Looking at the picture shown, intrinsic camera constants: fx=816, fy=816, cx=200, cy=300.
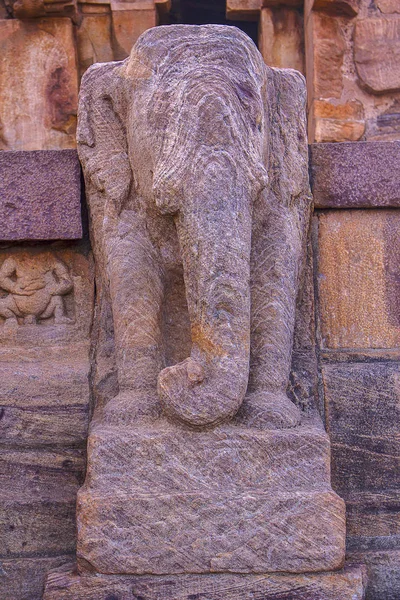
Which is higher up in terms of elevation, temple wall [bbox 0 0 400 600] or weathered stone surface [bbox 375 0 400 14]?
weathered stone surface [bbox 375 0 400 14]

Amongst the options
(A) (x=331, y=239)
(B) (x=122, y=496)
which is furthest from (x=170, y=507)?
(A) (x=331, y=239)

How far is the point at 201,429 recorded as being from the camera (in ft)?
9.05

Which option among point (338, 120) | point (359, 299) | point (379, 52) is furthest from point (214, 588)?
point (379, 52)

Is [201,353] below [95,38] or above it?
below

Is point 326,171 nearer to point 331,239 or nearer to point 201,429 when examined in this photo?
point 331,239

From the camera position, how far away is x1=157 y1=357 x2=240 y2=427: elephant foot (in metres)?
2.72

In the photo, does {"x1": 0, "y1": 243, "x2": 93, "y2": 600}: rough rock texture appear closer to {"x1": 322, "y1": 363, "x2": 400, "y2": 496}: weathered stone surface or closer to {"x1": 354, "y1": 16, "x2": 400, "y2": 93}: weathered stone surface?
{"x1": 322, "y1": 363, "x2": 400, "y2": 496}: weathered stone surface

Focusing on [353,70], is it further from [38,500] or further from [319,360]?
[38,500]

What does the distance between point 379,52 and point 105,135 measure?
4.93 m

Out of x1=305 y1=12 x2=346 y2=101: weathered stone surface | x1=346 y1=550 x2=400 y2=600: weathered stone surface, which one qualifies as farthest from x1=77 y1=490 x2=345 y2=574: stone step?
x1=305 y1=12 x2=346 y2=101: weathered stone surface

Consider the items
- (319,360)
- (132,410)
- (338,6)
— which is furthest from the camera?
(338,6)

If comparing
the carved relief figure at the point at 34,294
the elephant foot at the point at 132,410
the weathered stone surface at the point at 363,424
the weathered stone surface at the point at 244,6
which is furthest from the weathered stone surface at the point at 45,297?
the weathered stone surface at the point at 244,6

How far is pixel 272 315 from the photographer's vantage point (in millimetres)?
3053

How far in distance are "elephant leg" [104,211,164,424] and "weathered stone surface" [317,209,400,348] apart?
2.93 feet
